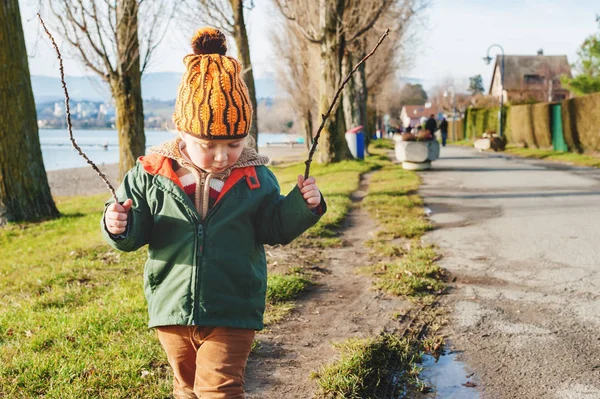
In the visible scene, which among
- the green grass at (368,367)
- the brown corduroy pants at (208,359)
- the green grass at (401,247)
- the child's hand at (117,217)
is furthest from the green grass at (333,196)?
the child's hand at (117,217)

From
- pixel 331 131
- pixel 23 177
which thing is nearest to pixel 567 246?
pixel 23 177

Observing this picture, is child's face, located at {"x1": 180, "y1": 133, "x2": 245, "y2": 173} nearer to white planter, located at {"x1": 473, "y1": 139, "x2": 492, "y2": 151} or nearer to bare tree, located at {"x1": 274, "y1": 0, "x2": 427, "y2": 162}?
bare tree, located at {"x1": 274, "y1": 0, "x2": 427, "y2": 162}

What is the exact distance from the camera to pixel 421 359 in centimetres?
364

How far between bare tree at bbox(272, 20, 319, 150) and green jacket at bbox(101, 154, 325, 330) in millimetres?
29589

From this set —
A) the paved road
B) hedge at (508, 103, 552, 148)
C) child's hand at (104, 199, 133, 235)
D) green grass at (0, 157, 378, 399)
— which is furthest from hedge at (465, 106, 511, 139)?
child's hand at (104, 199, 133, 235)

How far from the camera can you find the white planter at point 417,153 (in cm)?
1680

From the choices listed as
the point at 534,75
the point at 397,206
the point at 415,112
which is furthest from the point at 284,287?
the point at 415,112

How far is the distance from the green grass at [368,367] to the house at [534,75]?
7343 cm

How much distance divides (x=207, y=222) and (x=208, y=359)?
1.85 ft

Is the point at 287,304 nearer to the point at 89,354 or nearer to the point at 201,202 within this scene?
the point at 89,354

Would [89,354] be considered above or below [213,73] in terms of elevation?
below

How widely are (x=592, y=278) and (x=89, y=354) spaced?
4.30 meters

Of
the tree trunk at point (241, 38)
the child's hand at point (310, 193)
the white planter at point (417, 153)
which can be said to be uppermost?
the tree trunk at point (241, 38)

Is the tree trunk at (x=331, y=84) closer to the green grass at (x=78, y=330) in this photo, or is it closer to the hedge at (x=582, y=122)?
the hedge at (x=582, y=122)
